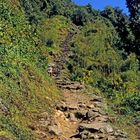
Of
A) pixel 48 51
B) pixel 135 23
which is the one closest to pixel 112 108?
pixel 48 51

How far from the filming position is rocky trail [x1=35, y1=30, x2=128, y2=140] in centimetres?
1958

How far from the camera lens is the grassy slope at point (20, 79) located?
17844 mm

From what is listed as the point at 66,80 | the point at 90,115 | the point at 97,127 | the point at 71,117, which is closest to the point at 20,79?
the point at 71,117

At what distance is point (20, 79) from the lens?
22.0m

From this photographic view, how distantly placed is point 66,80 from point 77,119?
7.79 metres

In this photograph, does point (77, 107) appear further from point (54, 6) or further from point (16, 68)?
point (54, 6)

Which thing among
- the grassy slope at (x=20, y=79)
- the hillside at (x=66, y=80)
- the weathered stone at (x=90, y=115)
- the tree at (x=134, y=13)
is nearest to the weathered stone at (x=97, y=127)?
the hillside at (x=66, y=80)

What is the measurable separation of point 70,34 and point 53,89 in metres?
23.7

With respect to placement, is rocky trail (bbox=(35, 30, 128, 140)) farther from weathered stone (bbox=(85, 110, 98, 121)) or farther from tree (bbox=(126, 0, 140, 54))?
tree (bbox=(126, 0, 140, 54))

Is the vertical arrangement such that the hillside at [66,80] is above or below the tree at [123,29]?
below

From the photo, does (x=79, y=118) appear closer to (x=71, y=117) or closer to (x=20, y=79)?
(x=71, y=117)

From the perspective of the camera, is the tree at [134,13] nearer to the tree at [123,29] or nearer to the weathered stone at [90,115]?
the tree at [123,29]

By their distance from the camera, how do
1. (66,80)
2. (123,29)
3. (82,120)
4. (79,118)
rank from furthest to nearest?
(123,29)
(66,80)
(79,118)
(82,120)

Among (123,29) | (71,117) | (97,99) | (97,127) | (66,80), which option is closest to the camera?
(97,127)
